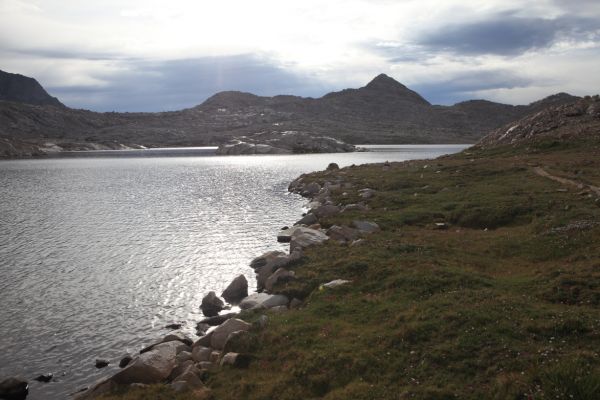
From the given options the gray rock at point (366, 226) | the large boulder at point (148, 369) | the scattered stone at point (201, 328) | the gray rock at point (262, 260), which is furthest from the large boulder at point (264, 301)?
the gray rock at point (366, 226)

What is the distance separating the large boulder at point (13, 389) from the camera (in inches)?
885

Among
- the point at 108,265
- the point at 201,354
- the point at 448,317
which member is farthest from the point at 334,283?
the point at 108,265

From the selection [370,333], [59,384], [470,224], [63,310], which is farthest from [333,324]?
[470,224]

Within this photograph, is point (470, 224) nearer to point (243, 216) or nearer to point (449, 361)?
point (449, 361)

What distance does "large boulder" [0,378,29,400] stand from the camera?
22484 mm

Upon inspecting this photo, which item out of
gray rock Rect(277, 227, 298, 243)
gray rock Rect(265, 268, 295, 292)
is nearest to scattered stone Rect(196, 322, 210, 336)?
gray rock Rect(265, 268, 295, 292)

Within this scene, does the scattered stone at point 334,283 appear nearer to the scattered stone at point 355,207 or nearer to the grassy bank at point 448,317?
the grassy bank at point 448,317

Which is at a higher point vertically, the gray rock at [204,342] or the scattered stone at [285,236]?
the scattered stone at [285,236]

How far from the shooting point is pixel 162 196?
9288 centimetres

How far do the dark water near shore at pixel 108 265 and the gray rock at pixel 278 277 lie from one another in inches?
207

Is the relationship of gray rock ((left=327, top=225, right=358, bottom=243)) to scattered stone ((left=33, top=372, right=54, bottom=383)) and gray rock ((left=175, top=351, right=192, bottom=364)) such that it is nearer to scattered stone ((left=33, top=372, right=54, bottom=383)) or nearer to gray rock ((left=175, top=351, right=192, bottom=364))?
gray rock ((left=175, top=351, right=192, bottom=364))

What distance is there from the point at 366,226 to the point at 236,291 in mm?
15625

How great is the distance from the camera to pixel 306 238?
141ft

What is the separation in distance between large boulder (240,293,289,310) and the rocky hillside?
7983cm
